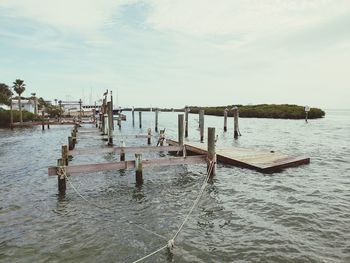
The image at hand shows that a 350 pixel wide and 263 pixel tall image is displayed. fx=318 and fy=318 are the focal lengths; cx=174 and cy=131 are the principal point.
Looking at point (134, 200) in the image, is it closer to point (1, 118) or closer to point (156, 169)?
point (156, 169)

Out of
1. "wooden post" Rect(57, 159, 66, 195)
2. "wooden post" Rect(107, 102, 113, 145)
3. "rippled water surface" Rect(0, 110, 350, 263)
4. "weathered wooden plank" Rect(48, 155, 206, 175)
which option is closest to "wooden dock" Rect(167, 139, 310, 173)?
"rippled water surface" Rect(0, 110, 350, 263)

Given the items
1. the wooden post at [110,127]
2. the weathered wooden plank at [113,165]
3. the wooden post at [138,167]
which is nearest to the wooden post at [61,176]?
the weathered wooden plank at [113,165]

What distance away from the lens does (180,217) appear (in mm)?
9633

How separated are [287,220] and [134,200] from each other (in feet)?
16.9

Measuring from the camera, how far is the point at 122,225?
9.04 m

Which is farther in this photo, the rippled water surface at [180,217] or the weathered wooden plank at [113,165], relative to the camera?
the weathered wooden plank at [113,165]

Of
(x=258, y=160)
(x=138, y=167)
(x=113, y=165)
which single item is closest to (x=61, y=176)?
(x=113, y=165)

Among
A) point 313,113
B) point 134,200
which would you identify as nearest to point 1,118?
point 134,200

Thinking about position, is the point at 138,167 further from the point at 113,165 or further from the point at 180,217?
the point at 180,217

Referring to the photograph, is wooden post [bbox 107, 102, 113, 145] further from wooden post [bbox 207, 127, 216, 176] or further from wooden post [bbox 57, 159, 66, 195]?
wooden post [bbox 57, 159, 66, 195]

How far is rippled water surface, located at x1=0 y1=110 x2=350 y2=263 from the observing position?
739 cm

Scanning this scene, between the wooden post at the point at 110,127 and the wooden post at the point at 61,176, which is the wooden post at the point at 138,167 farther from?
the wooden post at the point at 110,127

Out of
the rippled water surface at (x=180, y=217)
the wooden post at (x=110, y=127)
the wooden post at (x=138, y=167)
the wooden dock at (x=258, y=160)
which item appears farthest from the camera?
the wooden post at (x=110, y=127)

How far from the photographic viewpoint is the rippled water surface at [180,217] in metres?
7.39
